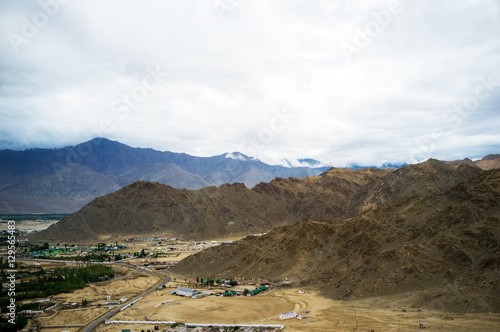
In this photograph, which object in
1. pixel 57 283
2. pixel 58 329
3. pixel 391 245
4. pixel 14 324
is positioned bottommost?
pixel 58 329

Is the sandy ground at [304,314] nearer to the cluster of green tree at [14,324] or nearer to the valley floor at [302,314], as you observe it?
the valley floor at [302,314]

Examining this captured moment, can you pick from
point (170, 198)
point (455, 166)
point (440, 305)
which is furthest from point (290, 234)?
point (170, 198)

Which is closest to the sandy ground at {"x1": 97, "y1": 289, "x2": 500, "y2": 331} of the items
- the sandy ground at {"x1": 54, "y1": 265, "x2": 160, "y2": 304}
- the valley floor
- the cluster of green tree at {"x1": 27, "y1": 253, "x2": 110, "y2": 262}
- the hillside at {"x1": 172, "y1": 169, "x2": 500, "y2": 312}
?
the valley floor

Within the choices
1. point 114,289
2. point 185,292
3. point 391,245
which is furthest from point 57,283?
point 391,245

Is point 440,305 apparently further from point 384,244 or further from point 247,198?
point 247,198

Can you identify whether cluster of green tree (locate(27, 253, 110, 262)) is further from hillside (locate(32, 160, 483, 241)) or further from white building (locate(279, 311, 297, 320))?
white building (locate(279, 311, 297, 320))

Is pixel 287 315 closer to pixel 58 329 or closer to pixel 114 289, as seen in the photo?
pixel 58 329

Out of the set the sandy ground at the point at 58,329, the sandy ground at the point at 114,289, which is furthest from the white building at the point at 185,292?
the sandy ground at the point at 58,329
